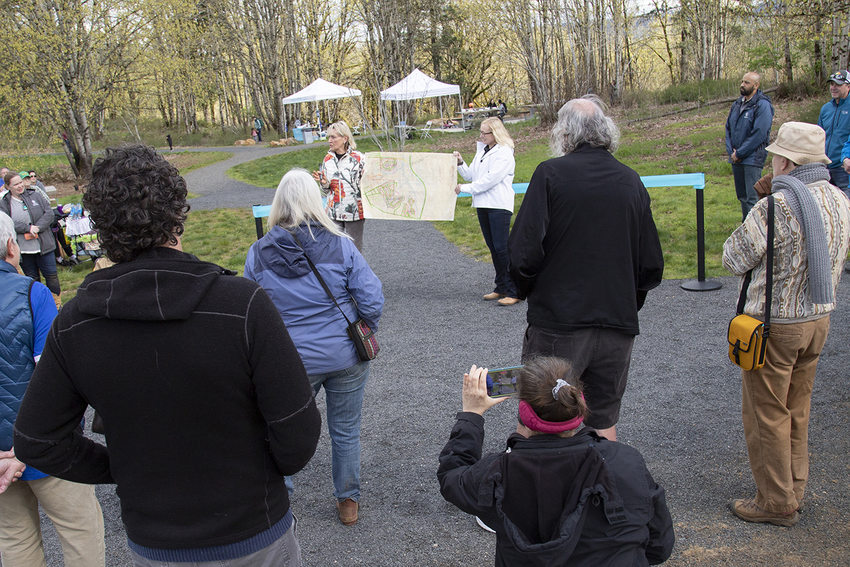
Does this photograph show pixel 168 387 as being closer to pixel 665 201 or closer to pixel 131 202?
pixel 131 202

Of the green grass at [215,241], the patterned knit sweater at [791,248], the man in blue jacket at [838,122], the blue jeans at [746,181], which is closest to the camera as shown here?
the patterned knit sweater at [791,248]

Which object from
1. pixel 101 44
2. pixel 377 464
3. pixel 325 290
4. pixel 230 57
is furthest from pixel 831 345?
pixel 230 57


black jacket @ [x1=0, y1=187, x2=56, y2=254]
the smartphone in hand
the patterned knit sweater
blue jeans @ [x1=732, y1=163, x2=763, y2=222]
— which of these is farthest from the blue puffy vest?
blue jeans @ [x1=732, y1=163, x2=763, y2=222]

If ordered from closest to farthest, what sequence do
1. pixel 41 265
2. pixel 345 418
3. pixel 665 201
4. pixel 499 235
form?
1. pixel 345 418
2. pixel 499 235
3. pixel 41 265
4. pixel 665 201

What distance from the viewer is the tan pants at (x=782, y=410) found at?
3.28 m

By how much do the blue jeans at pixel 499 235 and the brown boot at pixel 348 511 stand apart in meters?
3.54

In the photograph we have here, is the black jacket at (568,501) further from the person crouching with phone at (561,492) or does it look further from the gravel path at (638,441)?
the gravel path at (638,441)

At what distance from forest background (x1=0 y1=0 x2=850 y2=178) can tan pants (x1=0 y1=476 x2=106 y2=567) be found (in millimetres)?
10666

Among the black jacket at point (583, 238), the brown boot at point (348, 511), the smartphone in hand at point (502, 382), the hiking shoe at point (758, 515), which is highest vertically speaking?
the black jacket at point (583, 238)

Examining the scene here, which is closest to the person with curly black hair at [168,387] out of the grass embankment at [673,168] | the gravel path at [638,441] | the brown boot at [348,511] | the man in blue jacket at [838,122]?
the gravel path at [638,441]

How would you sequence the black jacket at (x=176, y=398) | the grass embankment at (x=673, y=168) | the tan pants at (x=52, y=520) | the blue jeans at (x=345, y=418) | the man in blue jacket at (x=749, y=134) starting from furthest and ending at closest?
the grass embankment at (x=673, y=168), the man in blue jacket at (x=749, y=134), the blue jeans at (x=345, y=418), the tan pants at (x=52, y=520), the black jacket at (x=176, y=398)

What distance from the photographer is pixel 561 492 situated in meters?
1.90

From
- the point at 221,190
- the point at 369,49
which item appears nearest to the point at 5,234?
the point at 221,190

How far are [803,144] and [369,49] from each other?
2500 centimetres
